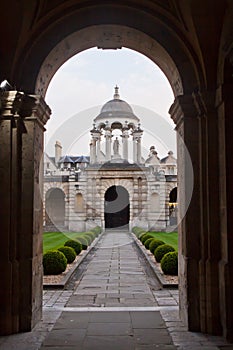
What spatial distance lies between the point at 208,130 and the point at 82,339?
11.4ft

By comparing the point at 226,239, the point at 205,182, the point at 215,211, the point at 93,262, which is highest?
the point at 205,182

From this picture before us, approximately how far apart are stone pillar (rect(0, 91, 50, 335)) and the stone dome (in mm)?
26619

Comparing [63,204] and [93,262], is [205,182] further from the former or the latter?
[63,204]

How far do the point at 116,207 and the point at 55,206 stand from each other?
5728 mm

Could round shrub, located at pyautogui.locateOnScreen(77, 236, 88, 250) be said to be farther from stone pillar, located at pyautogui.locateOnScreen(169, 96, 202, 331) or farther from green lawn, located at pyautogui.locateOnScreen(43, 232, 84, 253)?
stone pillar, located at pyautogui.locateOnScreen(169, 96, 202, 331)

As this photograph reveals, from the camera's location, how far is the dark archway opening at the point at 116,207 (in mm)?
35344

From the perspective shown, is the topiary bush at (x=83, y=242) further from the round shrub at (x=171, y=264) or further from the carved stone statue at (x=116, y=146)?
the carved stone statue at (x=116, y=146)

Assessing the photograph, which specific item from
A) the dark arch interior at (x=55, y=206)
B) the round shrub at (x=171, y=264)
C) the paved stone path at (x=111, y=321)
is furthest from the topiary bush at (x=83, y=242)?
the dark arch interior at (x=55, y=206)

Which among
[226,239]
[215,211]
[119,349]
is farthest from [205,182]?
[119,349]

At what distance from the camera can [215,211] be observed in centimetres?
618

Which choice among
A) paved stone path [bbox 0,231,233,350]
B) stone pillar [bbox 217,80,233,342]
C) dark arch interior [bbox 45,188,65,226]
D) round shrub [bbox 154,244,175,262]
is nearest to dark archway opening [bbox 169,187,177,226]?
dark arch interior [bbox 45,188,65,226]

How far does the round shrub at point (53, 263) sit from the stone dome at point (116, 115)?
2209cm

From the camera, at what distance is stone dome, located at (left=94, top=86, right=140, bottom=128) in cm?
3288

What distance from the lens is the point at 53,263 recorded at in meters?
11.5
